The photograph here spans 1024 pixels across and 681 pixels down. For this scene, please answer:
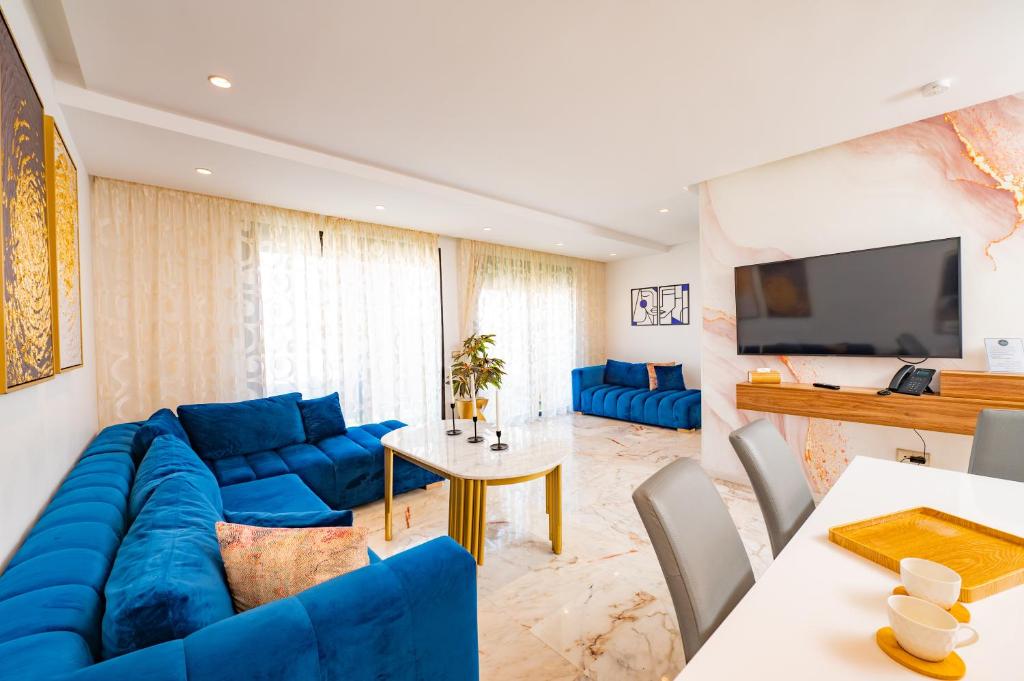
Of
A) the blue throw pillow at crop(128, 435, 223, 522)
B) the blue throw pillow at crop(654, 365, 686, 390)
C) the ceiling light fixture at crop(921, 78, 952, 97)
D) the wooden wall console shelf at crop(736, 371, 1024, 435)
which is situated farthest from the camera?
the blue throw pillow at crop(654, 365, 686, 390)

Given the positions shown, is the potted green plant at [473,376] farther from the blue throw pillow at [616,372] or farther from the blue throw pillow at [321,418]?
the blue throw pillow at [616,372]

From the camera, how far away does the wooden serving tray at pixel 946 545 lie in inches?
35.8

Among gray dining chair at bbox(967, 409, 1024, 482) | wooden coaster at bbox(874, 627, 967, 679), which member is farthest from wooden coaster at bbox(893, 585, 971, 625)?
gray dining chair at bbox(967, 409, 1024, 482)

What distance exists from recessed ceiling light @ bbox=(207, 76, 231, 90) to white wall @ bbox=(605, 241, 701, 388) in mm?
5380

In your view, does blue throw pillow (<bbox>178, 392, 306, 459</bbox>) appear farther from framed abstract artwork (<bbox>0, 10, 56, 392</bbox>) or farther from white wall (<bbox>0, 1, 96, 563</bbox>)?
framed abstract artwork (<bbox>0, 10, 56, 392</bbox>)

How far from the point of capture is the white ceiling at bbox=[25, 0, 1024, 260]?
5.67 feet

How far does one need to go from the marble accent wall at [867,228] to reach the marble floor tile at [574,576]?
0.82 m

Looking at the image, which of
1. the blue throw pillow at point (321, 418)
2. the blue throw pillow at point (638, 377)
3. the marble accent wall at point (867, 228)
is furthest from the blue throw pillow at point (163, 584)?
the blue throw pillow at point (638, 377)

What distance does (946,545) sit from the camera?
1070 millimetres

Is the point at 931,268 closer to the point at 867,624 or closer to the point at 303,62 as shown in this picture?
the point at 867,624

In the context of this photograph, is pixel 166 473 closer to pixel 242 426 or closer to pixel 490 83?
pixel 242 426

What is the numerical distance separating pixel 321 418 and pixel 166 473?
1944mm

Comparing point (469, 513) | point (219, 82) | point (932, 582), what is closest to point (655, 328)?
point (469, 513)

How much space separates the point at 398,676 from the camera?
1032mm
